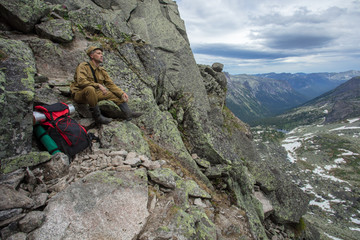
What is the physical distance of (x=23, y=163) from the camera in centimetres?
751

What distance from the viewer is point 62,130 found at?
9.09 metres

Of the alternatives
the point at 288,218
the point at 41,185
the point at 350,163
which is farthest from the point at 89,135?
the point at 350,163

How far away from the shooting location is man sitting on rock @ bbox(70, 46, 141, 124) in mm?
11070

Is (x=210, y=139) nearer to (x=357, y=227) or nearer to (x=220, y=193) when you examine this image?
(x=220, y=193)

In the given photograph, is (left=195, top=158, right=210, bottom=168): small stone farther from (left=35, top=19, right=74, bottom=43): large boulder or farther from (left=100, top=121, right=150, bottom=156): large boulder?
(left=35, top=19, right=74, bottom=43): large boulder

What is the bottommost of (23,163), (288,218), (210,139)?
(288,218)

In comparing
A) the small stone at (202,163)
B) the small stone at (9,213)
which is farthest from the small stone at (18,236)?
the small stone at (202,163)

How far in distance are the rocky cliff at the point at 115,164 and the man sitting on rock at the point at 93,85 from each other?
0.75 meters

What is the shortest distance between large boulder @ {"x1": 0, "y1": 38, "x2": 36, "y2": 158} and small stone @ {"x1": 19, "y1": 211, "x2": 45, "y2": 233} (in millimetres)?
3174

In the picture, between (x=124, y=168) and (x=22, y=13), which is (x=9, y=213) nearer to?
(x=124, y=168)

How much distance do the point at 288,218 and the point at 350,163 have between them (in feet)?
773

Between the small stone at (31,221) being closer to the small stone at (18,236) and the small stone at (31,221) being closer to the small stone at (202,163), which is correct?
the small stone at (18,236)

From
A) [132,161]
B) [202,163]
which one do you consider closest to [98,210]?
[132,161]

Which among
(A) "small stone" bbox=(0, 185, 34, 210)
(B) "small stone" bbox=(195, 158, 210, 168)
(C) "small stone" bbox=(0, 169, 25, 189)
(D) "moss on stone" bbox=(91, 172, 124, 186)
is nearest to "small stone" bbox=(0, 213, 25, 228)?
(A) "small stone" bbox=(0, 185, 34, 210)
